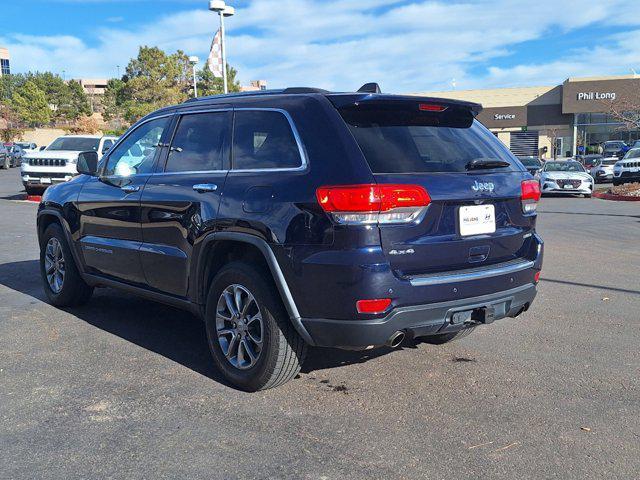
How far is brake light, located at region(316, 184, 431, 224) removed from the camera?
3.41 metres

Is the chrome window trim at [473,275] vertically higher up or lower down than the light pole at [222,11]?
lower down

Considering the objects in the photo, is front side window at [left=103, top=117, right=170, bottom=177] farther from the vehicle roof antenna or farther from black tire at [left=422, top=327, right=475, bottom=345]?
black tire at [left=422, top=327, right=475, bottom=345]

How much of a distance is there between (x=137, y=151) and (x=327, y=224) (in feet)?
8.17

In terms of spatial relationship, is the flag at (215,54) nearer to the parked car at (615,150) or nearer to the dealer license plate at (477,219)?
the dealer license plate at (477,219)

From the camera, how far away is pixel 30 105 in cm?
6719

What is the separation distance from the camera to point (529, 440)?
133 inches

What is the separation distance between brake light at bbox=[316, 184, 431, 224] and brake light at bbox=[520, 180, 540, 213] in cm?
111

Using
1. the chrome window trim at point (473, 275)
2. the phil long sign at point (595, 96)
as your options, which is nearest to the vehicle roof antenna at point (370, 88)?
the chrome window trim at point (473, 275)

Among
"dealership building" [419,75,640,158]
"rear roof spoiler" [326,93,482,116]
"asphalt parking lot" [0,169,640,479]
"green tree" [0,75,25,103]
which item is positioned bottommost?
"asphalt parking lot" [0,169,640,479]

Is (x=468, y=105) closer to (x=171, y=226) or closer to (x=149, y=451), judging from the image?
(x=171, y=226)

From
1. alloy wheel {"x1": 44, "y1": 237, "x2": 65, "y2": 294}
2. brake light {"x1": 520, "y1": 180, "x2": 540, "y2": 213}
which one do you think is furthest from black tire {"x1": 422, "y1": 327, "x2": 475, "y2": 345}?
alloy wheel {"x1": 44, "y1": 237, "x2": 65, "y2": 294}

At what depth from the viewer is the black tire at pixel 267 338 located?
382cm

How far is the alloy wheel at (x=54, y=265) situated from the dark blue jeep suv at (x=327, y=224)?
5.38ft

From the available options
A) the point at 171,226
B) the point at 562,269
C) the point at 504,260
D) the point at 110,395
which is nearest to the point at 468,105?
the point at 504,260
